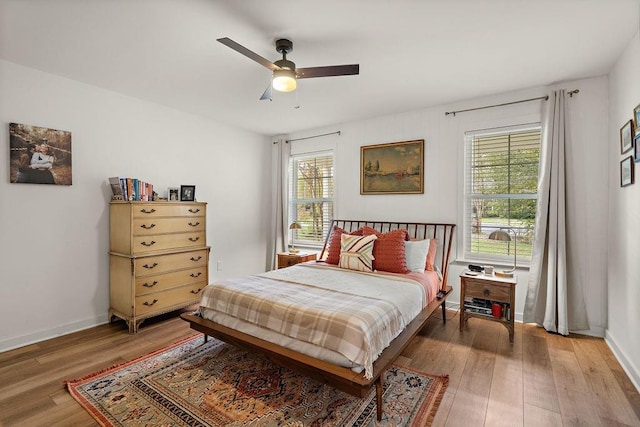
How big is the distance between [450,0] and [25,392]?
12.9 ft

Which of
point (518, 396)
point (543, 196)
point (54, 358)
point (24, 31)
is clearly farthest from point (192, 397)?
point (543, 196)

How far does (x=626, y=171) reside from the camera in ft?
8.16

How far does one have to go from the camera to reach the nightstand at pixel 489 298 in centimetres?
295

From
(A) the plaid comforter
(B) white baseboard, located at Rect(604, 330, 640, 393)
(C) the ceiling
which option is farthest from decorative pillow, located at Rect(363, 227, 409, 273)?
(B) white baseboard, located at Rect(604, 330, 640, 393)

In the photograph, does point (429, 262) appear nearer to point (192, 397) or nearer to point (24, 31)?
point (192, 397)

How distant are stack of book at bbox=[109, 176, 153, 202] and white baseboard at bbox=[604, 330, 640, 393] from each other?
4.62 meters

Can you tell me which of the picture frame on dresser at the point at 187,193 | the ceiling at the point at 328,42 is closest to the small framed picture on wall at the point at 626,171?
the ceiling at the point at 328,42

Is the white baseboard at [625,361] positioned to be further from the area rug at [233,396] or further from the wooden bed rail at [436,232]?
the wooden bed rail at [436,232]

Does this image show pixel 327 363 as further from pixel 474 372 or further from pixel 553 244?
pixel 553 244

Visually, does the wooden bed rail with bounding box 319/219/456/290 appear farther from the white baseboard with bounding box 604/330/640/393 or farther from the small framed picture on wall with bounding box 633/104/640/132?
the small framed picture on wall with bounding box 633/104/640/132

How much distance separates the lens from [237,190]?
497 cm

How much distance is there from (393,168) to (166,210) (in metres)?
2.96

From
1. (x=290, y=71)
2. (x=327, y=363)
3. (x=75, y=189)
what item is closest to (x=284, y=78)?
(x=290, y=71)

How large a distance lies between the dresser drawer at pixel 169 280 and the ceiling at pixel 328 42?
209 centimetres
